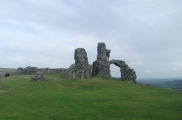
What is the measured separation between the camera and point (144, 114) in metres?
28.3

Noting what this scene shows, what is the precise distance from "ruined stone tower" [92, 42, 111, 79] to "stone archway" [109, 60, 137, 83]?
189 inches

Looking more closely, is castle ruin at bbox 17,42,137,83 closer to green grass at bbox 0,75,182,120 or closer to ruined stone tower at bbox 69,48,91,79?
ruined stone tower at bbox 69,48,91,79

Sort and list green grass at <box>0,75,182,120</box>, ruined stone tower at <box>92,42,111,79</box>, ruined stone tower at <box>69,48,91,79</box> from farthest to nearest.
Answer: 1. ruined stone tower at <box>92,42,111,79</box>
2. ruined stone tower at <box>69,48,91,79</box>
3. green grass at <box>0,75,182,120</box>

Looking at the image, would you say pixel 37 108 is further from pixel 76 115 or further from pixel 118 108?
pixel 118 108

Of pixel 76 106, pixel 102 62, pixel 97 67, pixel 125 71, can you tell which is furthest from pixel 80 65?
pixel 76 106

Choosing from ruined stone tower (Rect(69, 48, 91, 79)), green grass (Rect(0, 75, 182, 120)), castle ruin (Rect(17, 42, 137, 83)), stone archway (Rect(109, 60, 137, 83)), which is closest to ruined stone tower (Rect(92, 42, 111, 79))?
castle ruin (Rect(17, 42, 137, 83))

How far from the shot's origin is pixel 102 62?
68000mm

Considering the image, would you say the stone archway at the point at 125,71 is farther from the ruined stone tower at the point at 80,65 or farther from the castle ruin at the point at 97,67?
the ruined stone tower at the point at 80,65

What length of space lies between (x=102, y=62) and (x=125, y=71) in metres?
8.59

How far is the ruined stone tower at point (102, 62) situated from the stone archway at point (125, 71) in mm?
4795

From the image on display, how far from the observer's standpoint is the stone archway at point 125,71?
7119 cm

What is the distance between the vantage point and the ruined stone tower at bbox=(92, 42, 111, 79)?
6725 cm

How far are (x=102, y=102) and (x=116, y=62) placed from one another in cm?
3876

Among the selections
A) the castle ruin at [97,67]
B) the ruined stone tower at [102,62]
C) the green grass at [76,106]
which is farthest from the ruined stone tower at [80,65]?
the green grass at [76,106]
